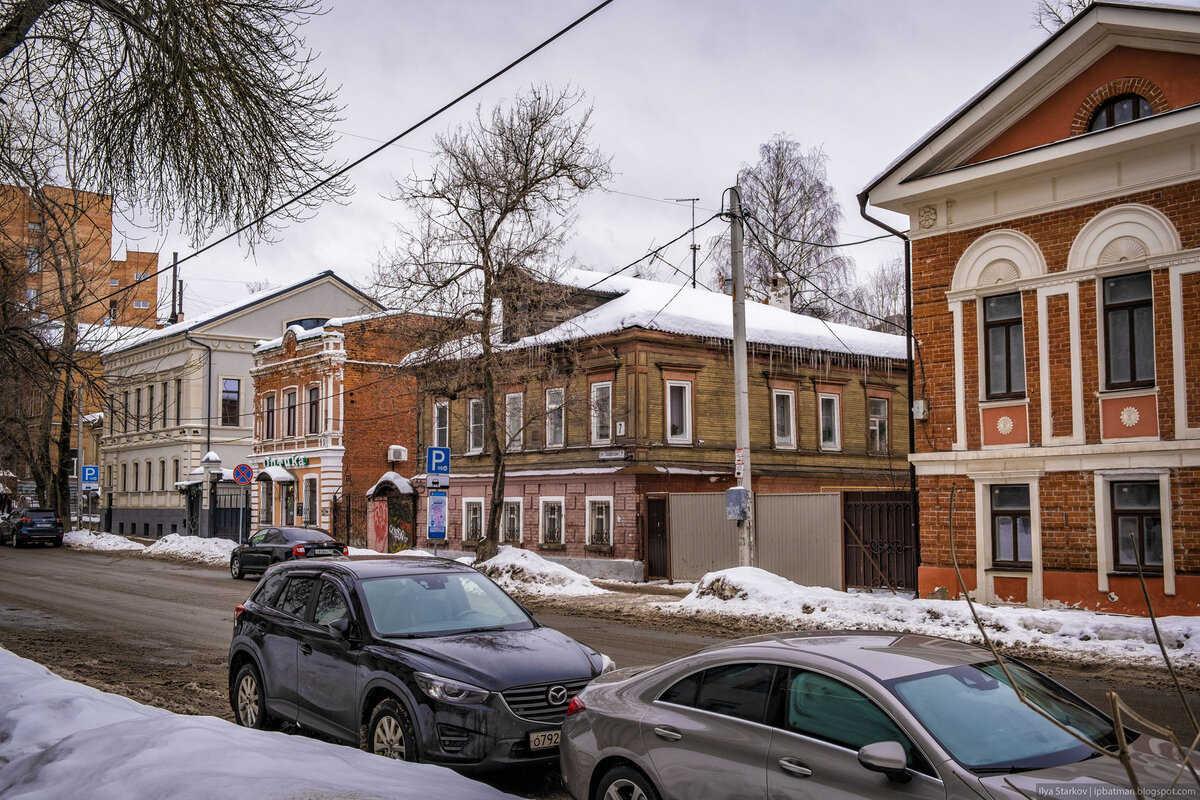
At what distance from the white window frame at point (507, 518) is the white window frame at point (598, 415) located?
4.03 metres

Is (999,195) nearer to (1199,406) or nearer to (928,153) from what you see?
(928,153)

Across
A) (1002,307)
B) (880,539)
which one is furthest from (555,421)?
(1002,307)

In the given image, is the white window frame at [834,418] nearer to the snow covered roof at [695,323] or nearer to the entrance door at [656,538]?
the snow covered roof at [695,323]

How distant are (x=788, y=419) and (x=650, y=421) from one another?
5.79m

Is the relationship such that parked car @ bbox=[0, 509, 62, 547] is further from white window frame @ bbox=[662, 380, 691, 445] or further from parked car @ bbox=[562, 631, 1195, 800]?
parked car @ bbox=[562, 631, 1195, 800]

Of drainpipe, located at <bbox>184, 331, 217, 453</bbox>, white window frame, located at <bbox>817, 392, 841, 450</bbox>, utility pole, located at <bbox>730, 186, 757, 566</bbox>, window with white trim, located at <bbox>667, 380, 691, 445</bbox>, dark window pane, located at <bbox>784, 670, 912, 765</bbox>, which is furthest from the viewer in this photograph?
drainpipe, located at <bbox>184, 331, 217, 453</bbox>

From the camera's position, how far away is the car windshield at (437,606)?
827 cm

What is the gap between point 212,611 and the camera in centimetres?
2016

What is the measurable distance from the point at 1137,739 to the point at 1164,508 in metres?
13.2

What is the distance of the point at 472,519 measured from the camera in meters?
36.0

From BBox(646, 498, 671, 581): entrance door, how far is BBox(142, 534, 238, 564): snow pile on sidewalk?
17327 millimetres

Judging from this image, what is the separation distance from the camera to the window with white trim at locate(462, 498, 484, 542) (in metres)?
35.7

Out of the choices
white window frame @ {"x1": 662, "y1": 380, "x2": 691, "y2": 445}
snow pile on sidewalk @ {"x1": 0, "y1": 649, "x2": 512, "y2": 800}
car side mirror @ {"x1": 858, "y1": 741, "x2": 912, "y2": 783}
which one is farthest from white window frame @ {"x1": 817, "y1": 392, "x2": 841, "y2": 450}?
car side mirror @ {"x1": 858, "y1": 741, "x2": 912, "y2": 783}

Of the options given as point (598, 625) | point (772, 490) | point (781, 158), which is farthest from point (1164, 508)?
point (781, 158)
